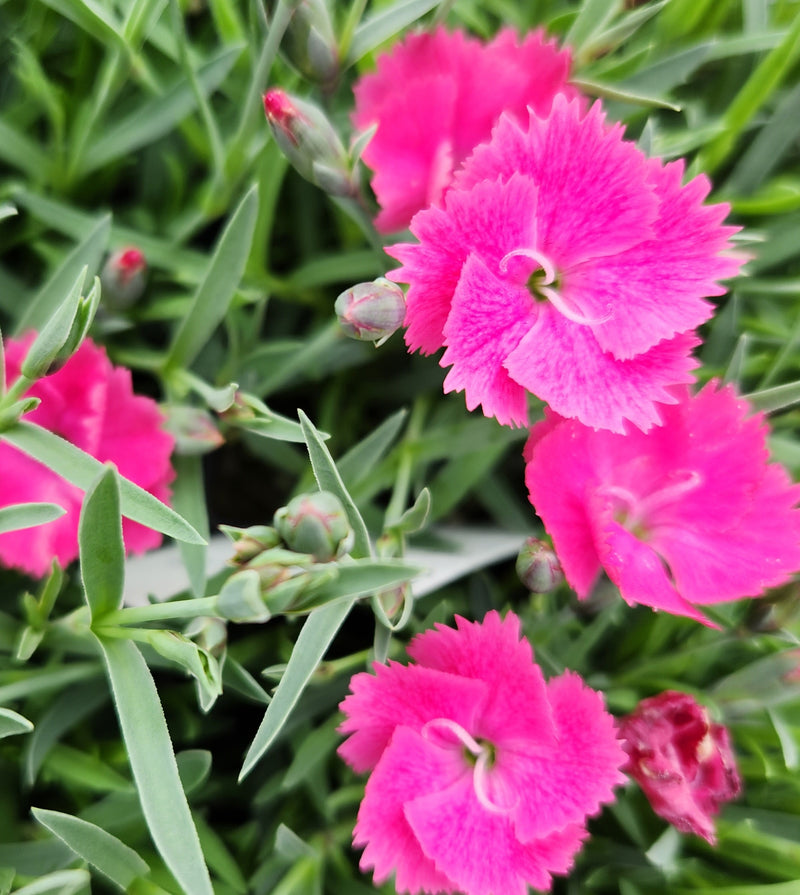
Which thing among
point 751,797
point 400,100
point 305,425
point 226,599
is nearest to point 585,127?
point 400,100

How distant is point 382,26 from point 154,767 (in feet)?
1.90

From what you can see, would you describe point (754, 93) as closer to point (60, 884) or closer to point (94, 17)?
point (94, 17)

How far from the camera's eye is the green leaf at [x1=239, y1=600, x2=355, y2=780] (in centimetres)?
52

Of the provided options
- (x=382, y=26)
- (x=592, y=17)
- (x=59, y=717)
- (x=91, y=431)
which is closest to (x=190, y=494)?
(x=91, y=431)

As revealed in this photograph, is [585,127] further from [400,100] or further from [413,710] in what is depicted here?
[413,710]

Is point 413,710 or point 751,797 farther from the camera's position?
point 751,797

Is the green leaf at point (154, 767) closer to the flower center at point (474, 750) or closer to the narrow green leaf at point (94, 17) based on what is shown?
the flower center at point (474, 750)

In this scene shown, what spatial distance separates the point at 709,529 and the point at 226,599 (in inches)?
14.9

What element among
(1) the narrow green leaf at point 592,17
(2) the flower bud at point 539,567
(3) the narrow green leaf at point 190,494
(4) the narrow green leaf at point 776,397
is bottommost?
(3) the narrow green leaf at point 190,494

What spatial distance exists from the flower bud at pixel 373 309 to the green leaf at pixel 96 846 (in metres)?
0.37

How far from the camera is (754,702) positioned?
2.27 ft

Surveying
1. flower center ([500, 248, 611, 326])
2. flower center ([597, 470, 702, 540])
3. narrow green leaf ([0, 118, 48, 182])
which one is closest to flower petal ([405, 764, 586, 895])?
flower center ([597, 470, 702, 540])

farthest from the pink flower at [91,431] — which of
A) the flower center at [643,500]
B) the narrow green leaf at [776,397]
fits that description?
the narrow green leaf at [776,397]

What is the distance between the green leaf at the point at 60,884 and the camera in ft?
1.82
